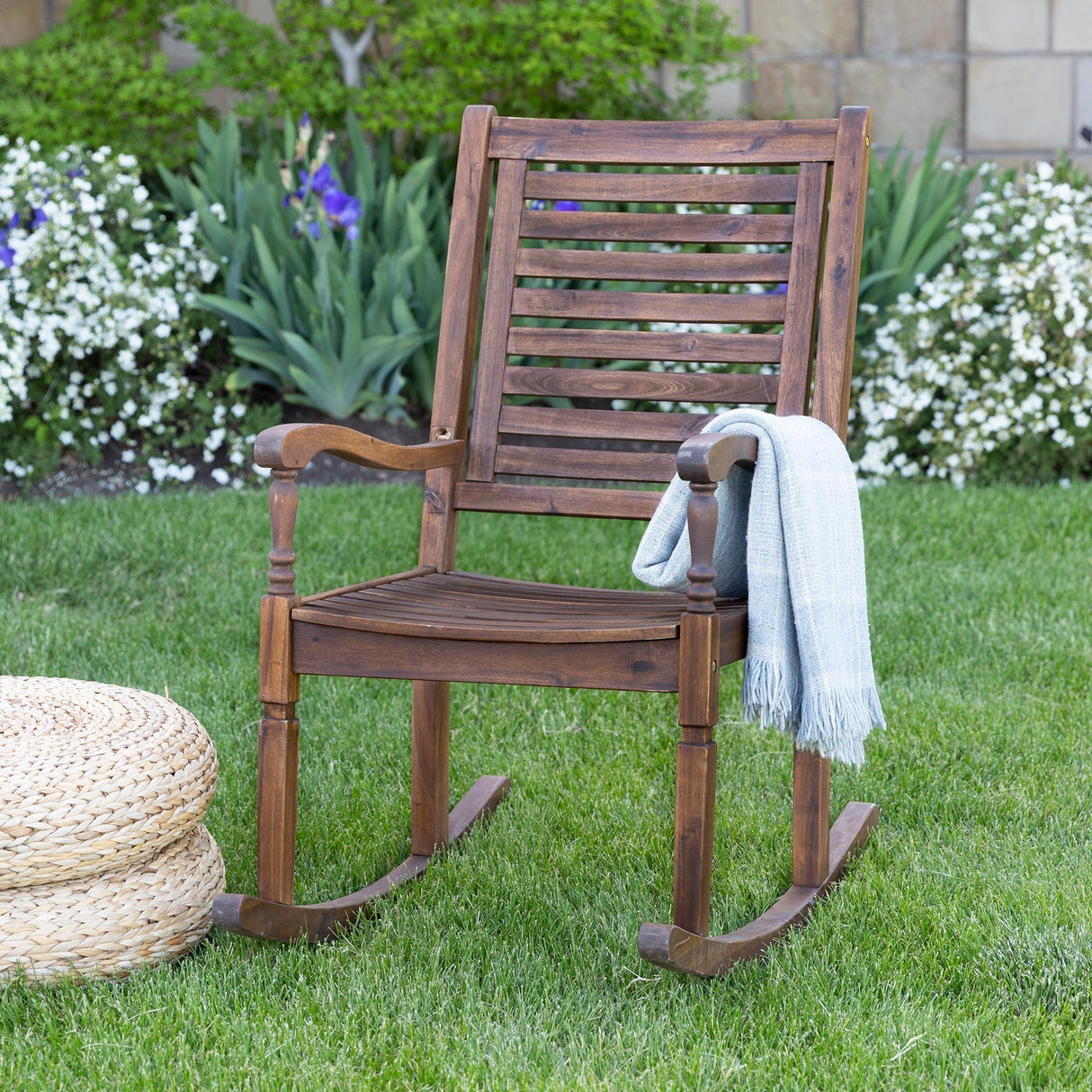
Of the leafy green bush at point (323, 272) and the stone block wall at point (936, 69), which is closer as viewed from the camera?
the leafy green bush at point (323, 272)

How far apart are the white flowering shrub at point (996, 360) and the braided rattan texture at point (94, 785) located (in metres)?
3.10

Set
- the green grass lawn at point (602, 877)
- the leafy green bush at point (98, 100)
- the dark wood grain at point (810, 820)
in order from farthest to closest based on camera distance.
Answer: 1. the leafy green bush at point (98, 100)
2. the dark wood grain at point (810, 820)
3. the green grass lawn at point (602, 877)

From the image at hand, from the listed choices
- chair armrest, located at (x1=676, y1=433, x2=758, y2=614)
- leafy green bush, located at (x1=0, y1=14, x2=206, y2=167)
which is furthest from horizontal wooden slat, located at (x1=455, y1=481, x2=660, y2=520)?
leafy green bush, located at (x1=0, y1=14, x2=206, y2=167)

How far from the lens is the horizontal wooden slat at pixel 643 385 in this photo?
77.6 inches

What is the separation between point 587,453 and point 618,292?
0.83 ft

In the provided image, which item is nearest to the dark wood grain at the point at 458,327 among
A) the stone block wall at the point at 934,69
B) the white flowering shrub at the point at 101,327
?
the white flowering shrub at the point at 101,327

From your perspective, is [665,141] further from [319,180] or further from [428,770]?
[319,180]

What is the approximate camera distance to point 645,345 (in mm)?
2047

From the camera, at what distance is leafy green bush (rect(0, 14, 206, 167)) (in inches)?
187

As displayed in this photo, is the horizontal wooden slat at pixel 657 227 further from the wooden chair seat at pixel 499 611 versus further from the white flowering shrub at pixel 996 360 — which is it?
the white flowering shrub at pixel 996 360

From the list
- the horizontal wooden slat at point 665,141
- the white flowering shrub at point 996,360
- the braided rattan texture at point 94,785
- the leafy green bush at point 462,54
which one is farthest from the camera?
the leafy green bush at point 462,54

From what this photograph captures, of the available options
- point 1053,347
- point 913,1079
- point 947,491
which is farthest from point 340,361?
point 913,1079

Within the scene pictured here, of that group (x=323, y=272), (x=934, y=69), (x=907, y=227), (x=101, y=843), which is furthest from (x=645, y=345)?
(x=934, y=69)

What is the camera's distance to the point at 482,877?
1.94m
